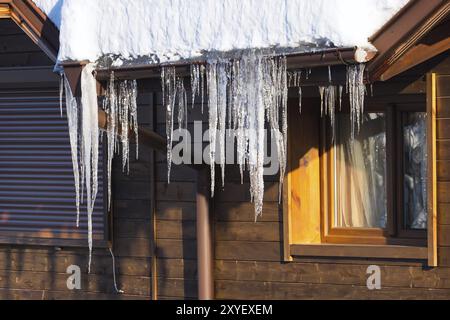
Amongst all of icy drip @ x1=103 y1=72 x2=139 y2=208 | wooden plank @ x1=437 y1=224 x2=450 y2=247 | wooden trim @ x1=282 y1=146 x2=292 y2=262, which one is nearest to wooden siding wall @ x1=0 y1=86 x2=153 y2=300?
icy drip @ x1=103 y1=72 x2=139 y2=208

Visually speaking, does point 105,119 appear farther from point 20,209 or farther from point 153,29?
point 20,209

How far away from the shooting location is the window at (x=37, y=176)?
9492 millimetres

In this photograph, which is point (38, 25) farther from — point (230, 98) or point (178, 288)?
point (178, 288)

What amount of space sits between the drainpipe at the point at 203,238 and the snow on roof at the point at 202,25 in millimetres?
1539

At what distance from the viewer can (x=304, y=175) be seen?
8.63 m

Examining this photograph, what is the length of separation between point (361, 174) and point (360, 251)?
72 cm

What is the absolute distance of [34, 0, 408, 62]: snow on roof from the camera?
6.79m

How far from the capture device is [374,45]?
674 centimetres

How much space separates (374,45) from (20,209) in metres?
A: 4.31

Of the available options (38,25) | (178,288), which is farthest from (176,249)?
(38,25)

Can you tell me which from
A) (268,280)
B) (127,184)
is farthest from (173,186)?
(268,280)

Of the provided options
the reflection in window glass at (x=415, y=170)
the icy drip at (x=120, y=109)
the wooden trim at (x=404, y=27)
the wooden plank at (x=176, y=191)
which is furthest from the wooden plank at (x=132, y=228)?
the wooden trim at (x=404, y=27)

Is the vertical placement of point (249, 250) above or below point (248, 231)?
below

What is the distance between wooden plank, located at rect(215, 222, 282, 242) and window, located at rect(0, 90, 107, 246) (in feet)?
3.75
